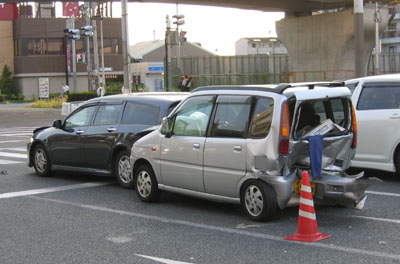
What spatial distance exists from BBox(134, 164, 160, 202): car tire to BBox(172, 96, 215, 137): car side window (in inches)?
31.4

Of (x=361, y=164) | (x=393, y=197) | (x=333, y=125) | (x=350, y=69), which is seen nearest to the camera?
(x=333, y=125)

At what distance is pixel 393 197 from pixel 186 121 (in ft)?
11.1

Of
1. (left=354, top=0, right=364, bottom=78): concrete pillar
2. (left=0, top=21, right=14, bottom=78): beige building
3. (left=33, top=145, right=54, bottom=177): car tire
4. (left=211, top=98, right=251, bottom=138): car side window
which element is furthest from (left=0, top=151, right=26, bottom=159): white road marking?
(left=0, top=21, right=14, bottom=78): beige building

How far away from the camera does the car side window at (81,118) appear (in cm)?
1075

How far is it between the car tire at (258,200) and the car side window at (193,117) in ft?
3.55

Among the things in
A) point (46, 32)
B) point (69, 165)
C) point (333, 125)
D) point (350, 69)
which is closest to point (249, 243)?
point (333, 125)

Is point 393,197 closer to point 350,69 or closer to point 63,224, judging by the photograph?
point 63,224

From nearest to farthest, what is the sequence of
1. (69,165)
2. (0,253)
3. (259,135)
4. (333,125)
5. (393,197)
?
(0,253)
(259,135)
(333,125)
(393,197)
(69,165)

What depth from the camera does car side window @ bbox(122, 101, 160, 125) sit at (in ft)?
31.7

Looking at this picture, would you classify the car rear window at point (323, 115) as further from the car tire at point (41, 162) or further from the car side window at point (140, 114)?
the car tire at point (41, 162)

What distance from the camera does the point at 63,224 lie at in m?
7.34

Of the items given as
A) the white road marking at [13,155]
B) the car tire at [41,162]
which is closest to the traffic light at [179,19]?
the white road marking at [13,155]

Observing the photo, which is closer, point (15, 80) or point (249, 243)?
point (249, 243)

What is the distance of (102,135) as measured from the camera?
33.4 ft
